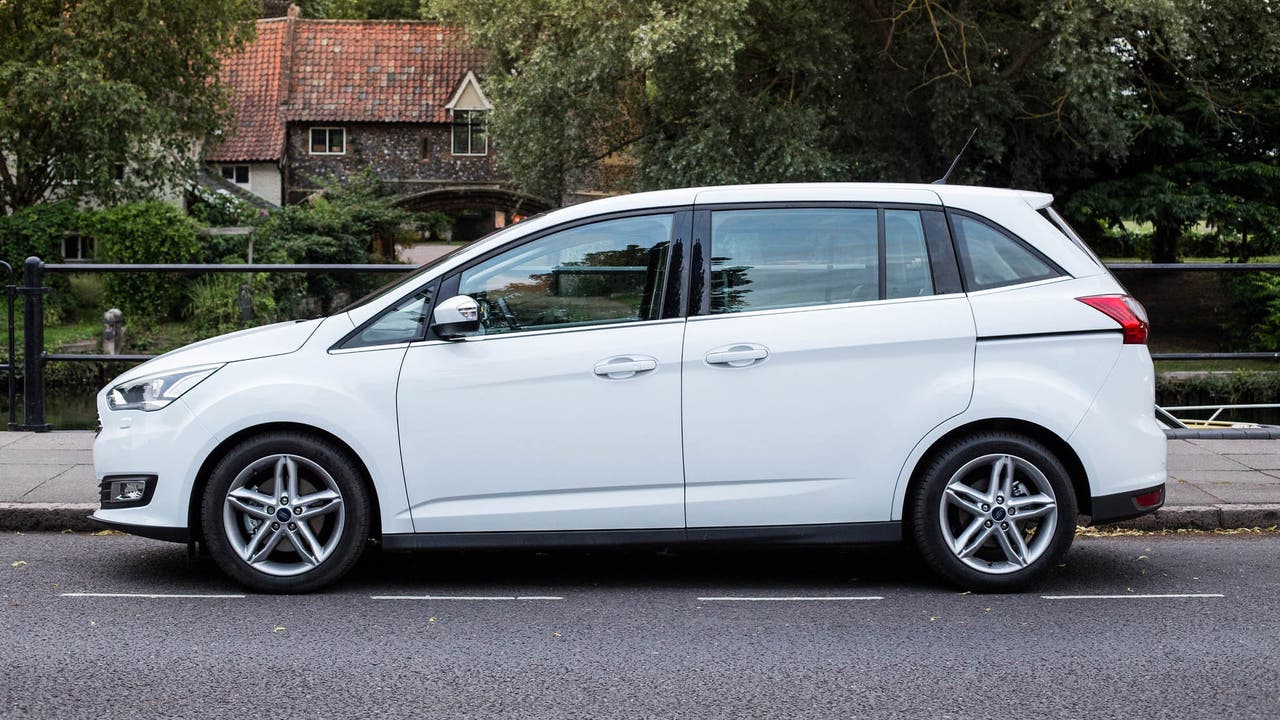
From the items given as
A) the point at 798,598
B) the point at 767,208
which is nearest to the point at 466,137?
the point at 767,208

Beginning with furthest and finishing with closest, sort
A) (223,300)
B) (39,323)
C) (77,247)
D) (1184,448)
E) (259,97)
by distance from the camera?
(259,97)
(77,247)
(223,300)
(39,323)
(1184,448)

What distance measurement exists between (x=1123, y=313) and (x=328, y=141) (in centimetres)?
5569

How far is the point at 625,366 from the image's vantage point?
598cm

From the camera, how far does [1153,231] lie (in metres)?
31.5

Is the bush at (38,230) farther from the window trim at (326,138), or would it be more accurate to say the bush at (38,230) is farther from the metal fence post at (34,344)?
the metal fence post at (34,344)

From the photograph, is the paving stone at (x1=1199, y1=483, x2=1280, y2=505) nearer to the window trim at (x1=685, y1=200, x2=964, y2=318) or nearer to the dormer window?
the window trim at (x1=685, y1=200, x2=964, y2=318)

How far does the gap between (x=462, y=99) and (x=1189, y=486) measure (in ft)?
169

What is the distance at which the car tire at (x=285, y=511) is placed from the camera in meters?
6.00

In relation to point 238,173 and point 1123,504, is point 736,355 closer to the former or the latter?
point 1123,504

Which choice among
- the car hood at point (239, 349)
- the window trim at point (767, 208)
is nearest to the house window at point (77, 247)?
the car hood at point (239, 349)

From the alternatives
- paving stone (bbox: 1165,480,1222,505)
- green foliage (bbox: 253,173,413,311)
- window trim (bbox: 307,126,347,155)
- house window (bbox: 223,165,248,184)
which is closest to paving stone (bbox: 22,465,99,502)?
paving stone (bbox: 1165,480,1222,505)

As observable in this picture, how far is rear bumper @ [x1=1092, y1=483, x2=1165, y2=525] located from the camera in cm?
614

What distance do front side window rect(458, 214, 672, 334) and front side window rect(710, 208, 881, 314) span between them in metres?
0.29

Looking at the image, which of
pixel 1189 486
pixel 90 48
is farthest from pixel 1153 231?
pixel 90 48
